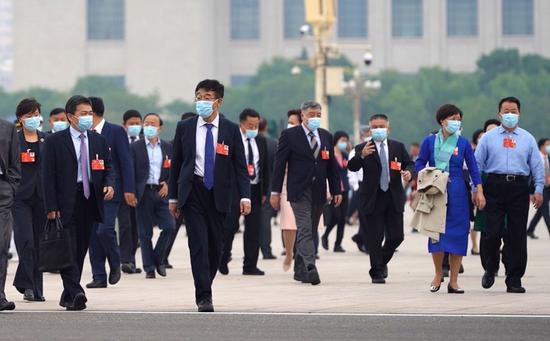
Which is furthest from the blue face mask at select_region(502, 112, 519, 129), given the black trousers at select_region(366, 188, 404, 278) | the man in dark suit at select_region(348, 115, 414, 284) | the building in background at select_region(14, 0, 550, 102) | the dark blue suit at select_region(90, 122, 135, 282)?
the building in background at select_region(14, 0, 550, 102)

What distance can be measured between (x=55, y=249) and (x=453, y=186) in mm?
3917

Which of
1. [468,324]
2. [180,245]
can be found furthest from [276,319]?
[180,245]

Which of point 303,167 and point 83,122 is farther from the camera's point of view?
point 303,167

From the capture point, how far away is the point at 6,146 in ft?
44.2

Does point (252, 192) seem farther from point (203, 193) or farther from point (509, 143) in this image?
point (203, 193)

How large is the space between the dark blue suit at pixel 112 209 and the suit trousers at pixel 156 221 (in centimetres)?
141

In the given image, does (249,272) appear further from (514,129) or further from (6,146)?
(6,146)

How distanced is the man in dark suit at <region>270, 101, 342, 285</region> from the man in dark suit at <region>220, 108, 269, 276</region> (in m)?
1.79

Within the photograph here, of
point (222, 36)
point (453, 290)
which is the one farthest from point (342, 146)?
point (222, 36)

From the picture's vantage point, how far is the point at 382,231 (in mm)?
17297

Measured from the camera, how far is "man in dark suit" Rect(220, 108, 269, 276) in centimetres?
1914

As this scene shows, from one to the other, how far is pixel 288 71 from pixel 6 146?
103724 mm

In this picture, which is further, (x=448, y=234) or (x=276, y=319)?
(x=448, y=234)

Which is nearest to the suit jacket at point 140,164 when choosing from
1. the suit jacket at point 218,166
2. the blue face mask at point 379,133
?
the blue face mask at point 379,133
